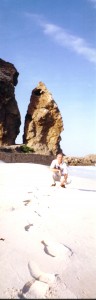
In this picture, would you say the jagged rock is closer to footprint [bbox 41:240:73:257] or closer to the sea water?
the sea water

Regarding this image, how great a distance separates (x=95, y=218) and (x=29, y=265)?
215cm

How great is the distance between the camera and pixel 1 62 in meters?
33.4

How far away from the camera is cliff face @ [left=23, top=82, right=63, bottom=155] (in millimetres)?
35719

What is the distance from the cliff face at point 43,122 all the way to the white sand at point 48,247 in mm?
28784

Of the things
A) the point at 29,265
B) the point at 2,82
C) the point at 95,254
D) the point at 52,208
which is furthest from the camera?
the point at 2,82

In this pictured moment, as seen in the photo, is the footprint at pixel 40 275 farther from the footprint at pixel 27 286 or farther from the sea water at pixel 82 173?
the sea water at pixel 82 173

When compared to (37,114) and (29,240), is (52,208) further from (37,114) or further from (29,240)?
(37,114)

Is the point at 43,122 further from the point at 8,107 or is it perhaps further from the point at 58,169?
the point at 58,169

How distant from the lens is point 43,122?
36469mm

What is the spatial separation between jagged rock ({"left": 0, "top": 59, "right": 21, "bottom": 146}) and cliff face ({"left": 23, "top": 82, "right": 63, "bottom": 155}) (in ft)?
6.26

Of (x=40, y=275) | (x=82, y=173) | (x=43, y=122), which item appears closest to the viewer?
(x=40, y=275)

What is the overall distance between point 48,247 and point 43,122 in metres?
32.6

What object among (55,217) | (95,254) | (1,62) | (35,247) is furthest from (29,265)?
Answer: (1,62)

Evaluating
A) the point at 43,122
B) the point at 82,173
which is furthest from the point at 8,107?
the point at 82,173
